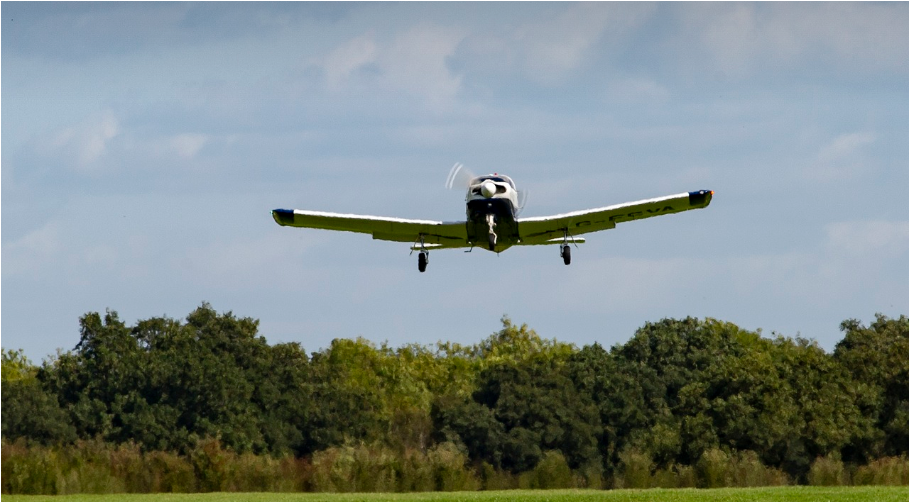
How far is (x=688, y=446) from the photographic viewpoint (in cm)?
5791

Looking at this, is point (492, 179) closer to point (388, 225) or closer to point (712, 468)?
point (388, 225)

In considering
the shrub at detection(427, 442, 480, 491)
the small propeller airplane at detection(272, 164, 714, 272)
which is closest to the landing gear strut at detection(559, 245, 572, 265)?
the small propeller airplane at detection(272, 164, 714, 272)

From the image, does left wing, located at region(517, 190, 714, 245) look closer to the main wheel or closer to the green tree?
the main wheel

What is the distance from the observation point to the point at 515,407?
69.4 m

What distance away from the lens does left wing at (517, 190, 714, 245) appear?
39844 millimetres

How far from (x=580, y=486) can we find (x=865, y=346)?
18880 mm

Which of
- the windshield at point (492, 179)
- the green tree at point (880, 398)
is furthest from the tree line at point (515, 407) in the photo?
the windshield at point (492, 179)

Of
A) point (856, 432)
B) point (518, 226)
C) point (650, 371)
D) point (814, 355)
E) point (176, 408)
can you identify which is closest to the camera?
point (518, 226)

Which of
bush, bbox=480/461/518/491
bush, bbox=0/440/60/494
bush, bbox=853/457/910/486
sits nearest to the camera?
bush, bbox=0/440/60/494

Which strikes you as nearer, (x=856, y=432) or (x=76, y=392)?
(x=856, y=432)

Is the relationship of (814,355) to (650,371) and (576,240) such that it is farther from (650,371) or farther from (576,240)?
(576,240)

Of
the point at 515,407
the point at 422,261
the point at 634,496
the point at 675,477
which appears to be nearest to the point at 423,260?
the point at 422,261

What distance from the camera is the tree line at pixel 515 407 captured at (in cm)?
5756

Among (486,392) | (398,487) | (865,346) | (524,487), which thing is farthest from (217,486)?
(865,346)
